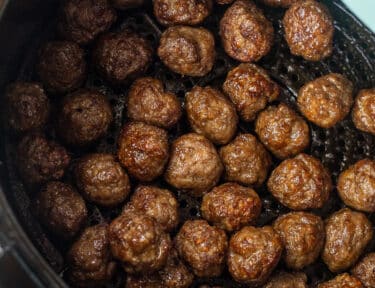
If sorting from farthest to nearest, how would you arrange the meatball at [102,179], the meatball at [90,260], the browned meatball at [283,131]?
the browned meatball at [283,131] < the meatball at [102,179] < the meatball at [90,260]

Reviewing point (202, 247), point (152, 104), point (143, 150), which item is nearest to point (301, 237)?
point (202, 247)

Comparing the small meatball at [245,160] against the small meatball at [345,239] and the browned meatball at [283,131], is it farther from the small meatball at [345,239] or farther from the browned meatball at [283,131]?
the small meatball at [345,239]

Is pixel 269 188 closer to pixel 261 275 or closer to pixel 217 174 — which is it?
pixel 217 174

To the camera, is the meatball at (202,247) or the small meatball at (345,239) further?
the small meatball at (345,239)

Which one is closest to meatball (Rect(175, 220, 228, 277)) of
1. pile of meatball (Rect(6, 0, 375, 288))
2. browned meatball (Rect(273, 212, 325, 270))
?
pile of meatball (Rect(6, 0, 375, 288))

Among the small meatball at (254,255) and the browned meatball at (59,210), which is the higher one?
the small meatball at (254,255)

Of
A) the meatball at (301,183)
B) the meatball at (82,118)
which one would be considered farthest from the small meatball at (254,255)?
the meatball at (82,118)
